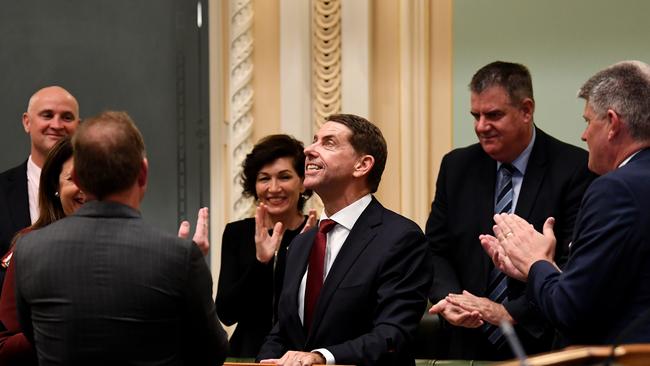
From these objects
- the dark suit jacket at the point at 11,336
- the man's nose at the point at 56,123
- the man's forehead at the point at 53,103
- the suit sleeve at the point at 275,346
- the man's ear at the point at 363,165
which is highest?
the man's forehead at the point at 53,103

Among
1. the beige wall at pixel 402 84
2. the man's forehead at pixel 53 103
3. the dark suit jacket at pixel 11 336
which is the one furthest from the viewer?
the beige wall at pixel 402 84

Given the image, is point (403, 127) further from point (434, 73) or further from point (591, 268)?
point (591, 268)

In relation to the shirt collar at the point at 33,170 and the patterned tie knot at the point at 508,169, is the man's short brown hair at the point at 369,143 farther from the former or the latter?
the shirt collar at the point at 33,170

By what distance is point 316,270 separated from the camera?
436 centimetres

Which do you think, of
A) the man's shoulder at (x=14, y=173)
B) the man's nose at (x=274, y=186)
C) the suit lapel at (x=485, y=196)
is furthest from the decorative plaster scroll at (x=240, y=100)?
the suit lapel at (x=485, y=196)

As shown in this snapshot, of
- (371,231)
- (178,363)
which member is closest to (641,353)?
(178,363)

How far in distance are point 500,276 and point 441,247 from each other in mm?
324

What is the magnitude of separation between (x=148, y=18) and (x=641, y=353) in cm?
490

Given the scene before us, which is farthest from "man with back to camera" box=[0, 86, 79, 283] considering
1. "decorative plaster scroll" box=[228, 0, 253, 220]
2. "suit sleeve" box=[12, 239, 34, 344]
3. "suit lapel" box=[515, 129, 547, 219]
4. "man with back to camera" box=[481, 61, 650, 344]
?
"man with back to camera" box=[481, 61, 650, 344]

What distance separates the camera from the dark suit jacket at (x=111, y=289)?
3004 millimetres

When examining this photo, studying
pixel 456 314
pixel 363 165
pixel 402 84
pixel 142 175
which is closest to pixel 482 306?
pixel 456 314

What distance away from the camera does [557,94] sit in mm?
6160

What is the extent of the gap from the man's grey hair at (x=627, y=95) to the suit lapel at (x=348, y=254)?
105 cm

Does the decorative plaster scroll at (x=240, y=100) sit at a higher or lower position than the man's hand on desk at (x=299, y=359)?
higher
